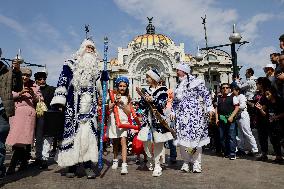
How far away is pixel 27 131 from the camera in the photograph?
5121 millimetres

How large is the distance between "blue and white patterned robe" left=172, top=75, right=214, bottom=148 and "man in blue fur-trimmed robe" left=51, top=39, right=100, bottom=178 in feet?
4.90

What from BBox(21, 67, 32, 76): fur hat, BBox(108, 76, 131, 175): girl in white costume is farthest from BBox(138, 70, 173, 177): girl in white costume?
BBox(21, 67, 32, 76): fur hat

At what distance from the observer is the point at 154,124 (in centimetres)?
518

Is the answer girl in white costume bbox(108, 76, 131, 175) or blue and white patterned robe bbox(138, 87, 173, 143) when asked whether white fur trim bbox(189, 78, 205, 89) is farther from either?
girl in white costume bbox(108, 76, 131, 175)

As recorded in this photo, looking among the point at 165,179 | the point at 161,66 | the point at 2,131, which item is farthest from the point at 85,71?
the point at 161,66

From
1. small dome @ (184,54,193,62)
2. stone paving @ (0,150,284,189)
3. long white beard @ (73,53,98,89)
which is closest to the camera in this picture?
stone paving @ (0,150,284,189)

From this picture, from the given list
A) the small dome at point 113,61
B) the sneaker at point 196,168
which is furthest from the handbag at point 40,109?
the small dome at point 113,61

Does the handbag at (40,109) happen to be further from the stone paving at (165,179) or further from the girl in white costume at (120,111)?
the girl in white costume at (120,111)

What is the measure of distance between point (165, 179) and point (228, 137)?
2942mm

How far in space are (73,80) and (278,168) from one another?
3854 millimetres

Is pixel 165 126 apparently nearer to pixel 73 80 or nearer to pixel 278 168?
pixel 73 80

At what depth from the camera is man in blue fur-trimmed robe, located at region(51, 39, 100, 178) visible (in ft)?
15.2

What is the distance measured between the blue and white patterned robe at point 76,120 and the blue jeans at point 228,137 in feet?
10.9

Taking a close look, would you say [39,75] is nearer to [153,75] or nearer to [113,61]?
[153,75]
